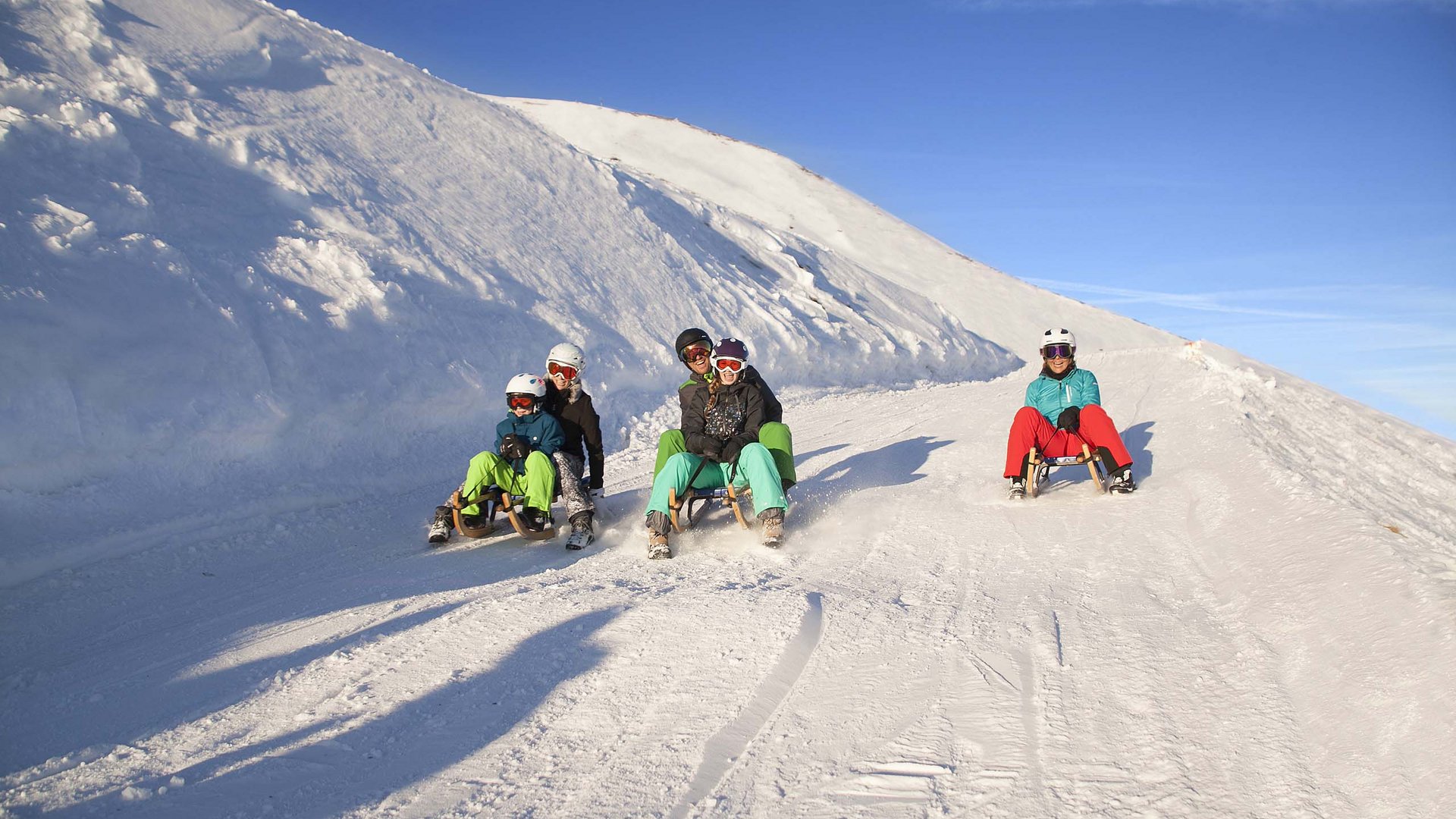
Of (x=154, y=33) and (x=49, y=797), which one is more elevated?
(x=154, y=33)

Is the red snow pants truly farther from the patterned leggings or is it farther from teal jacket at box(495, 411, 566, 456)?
teal jacket at box(495, 411, 566, 456)

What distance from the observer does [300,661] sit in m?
3.88

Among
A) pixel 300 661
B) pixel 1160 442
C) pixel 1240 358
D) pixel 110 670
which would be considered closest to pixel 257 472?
pixel 110 670

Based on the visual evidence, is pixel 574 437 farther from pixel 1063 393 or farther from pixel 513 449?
pixel 1063 393

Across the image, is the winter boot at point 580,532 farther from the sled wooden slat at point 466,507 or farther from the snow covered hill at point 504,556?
the sled wooden slat at point 466,507

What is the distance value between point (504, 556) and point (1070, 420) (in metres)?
4.39

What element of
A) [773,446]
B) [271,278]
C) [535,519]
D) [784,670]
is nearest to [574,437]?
[535,519]

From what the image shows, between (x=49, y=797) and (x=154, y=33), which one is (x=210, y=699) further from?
(x=154, y=33)

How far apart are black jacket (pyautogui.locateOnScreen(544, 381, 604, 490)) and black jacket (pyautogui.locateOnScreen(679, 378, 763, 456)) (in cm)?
73

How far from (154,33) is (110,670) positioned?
11716 millimetres

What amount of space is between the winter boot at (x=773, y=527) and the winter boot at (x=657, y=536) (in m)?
0.62

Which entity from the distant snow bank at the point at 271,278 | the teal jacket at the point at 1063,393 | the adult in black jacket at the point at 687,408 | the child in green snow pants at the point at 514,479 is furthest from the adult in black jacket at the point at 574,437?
the teal jacket at the point at 1063,393

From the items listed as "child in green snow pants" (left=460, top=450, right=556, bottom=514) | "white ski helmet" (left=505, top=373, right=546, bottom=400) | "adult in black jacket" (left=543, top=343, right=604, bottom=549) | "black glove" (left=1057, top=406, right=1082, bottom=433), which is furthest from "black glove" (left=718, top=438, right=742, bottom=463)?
"black glove" (left=1057, top=406, right=1082, bottom=433)

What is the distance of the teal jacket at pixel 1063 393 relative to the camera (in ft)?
23.9
